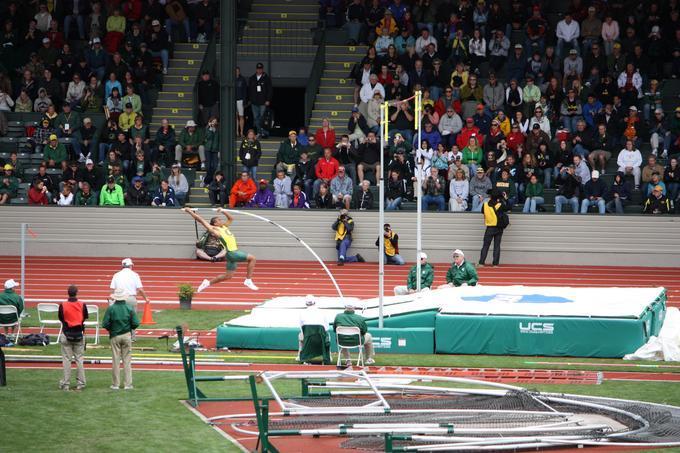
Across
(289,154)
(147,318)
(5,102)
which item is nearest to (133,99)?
(5,102)

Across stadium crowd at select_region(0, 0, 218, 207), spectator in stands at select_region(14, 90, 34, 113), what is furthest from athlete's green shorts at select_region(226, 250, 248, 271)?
spectator in stands at select_region(14, 90, 34, 113)

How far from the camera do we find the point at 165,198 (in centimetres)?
3225

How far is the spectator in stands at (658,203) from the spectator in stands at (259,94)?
414 inches

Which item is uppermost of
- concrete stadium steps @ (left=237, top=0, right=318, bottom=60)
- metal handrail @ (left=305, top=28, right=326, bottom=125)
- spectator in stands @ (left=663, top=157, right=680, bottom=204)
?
concrete stadium steps @ (left=237, top=0, right=318, bottom=60)

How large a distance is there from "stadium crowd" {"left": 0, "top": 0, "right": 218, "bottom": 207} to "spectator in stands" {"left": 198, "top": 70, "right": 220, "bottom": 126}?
0.04 meters

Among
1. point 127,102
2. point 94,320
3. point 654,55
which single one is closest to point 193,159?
point 127,102

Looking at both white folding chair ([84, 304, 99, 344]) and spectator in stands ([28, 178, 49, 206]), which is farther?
spectator in stands ([28, 178, 49, 206])

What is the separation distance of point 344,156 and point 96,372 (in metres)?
14.4

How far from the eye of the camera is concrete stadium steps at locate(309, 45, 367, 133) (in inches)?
1393

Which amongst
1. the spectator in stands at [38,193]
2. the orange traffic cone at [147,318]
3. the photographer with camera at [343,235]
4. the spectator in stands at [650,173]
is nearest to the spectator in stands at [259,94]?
the photographer with camera at [343,235]

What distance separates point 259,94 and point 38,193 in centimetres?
645

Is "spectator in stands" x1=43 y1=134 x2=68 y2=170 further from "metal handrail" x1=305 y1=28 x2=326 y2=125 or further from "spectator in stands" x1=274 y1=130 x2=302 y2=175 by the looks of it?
"metal handrail" x1=305 y1=28 x2=326 y2=125

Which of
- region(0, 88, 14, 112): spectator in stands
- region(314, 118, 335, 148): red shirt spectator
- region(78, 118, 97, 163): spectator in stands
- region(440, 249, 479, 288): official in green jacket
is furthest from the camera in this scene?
region(0, 88, 14, 112): spectator in stands

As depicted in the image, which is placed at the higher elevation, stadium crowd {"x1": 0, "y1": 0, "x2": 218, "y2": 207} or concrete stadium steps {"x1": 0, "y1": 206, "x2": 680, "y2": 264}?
stadium crowd {"x1": 0, "y1": 0, "x2": 218, "y2": 207}
